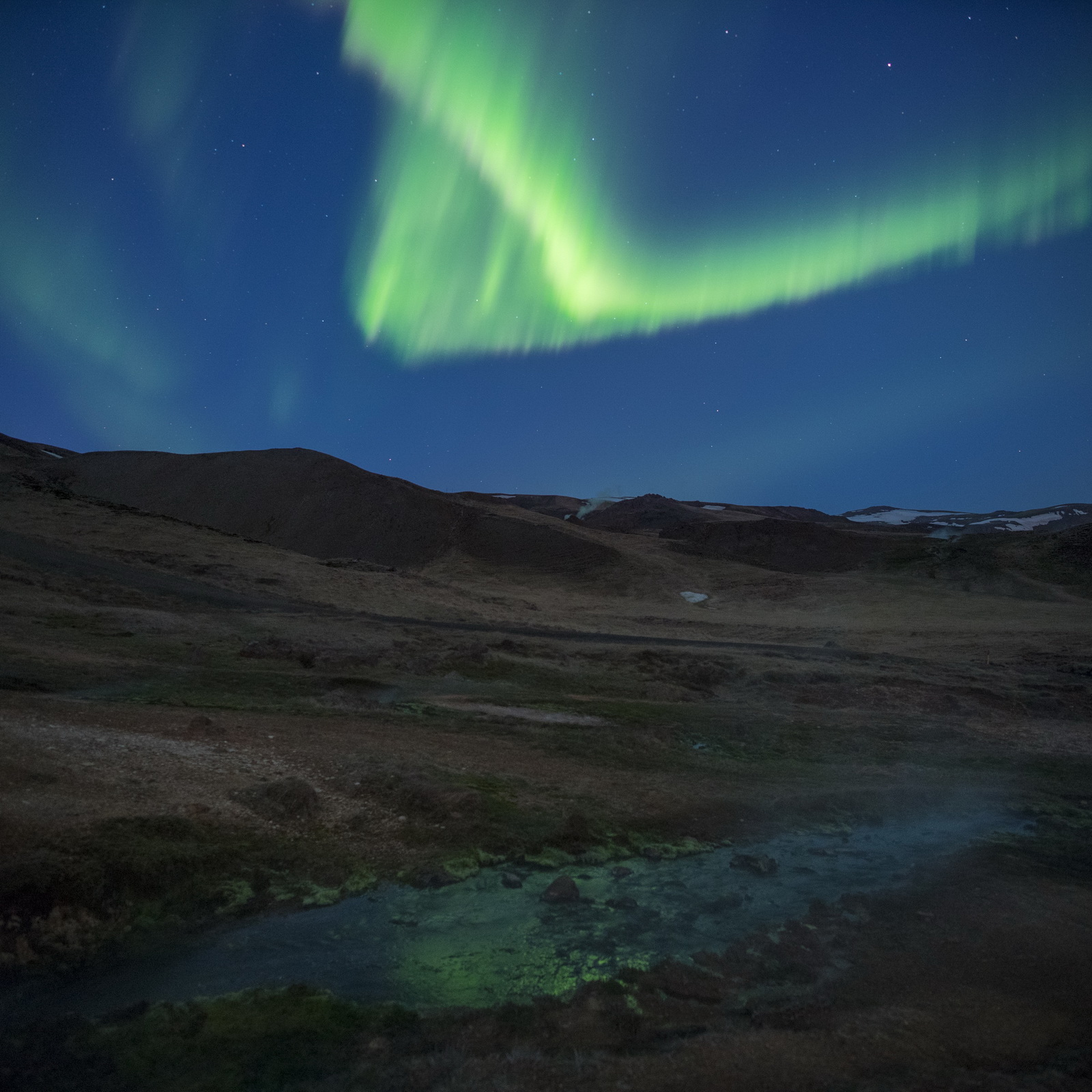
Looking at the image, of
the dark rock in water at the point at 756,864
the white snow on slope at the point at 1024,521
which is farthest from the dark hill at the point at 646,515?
the dark rock in water at the point at 756,864

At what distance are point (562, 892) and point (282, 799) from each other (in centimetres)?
369

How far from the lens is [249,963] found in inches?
239

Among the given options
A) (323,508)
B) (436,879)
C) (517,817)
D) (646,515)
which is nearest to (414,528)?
(323,508)

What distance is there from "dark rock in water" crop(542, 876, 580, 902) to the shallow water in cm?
9

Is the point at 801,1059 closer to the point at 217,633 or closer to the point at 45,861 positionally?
the point at 45,861

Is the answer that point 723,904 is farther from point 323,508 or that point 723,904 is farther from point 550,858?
point 323,508

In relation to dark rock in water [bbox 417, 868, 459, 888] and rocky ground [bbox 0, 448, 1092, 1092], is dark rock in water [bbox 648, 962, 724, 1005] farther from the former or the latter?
dark rock in water [bbox 417, 868, 459, 888]

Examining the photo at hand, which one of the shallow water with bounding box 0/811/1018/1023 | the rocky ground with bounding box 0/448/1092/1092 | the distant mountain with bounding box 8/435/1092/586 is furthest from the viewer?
the distant mountain with bounding box 8/435/1092/586

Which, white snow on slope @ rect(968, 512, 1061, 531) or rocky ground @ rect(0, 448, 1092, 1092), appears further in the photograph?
white snow on slope @ rect(968, 512, 1061, 531)

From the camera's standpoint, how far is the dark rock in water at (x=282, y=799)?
886cm

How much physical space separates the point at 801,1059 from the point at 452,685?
15661 mm

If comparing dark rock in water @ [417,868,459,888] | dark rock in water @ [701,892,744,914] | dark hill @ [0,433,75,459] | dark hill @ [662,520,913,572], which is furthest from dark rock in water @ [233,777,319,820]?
dark hill @ [0,433,75,459]

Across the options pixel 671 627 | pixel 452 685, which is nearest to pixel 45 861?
pixel 452 685

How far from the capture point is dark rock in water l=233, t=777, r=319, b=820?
349 inches
